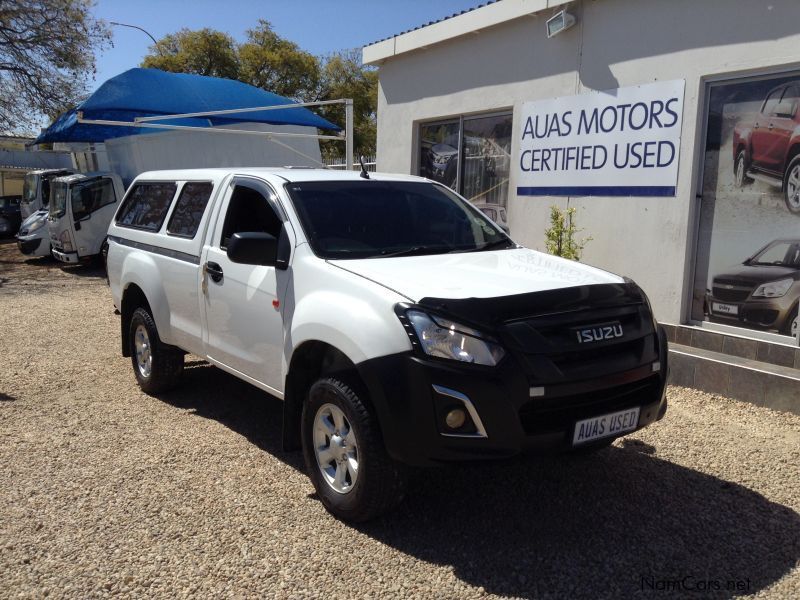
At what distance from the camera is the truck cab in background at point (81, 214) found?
1502 centimetres

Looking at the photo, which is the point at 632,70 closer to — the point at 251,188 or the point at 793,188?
the point at 793,188

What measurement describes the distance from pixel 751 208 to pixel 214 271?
190 inches

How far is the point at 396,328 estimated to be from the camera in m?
3.36

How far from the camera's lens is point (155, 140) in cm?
1700

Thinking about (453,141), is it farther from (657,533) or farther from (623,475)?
(657,533)

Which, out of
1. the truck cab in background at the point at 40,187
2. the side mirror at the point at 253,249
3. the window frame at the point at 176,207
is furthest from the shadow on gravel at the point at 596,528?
the truck cab in background at the point at 40,187

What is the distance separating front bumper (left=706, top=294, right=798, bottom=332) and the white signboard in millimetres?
1256

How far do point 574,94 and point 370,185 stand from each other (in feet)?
13.5

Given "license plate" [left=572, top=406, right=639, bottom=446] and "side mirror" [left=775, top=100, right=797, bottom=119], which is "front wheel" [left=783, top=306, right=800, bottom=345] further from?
"license plate" [left=572, top=406, right=639, bottom=446]

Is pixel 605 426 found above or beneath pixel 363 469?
above

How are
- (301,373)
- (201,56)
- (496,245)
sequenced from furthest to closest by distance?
Result: 1. (201,56)
2. (496,245)
3. (301,373)

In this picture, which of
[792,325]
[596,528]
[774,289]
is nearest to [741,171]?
[774,289]

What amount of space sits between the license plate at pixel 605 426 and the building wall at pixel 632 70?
3775 mm

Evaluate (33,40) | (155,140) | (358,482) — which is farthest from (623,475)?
(33,40)
